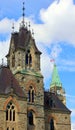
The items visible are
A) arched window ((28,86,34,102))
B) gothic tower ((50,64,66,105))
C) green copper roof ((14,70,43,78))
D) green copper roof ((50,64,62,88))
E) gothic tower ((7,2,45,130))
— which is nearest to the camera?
gothic tower ((7,2,45,130))

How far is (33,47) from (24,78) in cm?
708

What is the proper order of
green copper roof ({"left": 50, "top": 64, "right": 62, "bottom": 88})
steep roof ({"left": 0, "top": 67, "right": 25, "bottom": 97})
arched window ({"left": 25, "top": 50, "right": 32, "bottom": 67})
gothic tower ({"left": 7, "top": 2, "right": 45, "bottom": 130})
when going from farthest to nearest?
green copper roof ({"left": 50, "top": 64, "right": 62, "bottom": 88}), arched window ({"left": 25, "top": 50, "right": 32, "bottom": 67}), gothic tower ({"left": 7, "top": 2, "right": 45, "bottom": 130}), steep roof ({"left": 0, "top": 67, "right": 25, "bottom": 97})

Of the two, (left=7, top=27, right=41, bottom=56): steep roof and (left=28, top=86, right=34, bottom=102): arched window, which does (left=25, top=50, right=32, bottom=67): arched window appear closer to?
(left=7, top=27, right=41, bottom=56): steep roof

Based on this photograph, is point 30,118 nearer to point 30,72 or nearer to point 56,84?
point 30,72

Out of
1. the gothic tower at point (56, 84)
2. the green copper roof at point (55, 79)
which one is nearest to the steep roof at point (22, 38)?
the gothic tower at point (56, 84)

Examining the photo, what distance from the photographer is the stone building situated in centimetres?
6575

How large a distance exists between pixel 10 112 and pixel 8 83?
18.7 feet

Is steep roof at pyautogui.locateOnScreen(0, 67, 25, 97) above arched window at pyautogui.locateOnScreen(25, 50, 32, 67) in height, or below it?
below

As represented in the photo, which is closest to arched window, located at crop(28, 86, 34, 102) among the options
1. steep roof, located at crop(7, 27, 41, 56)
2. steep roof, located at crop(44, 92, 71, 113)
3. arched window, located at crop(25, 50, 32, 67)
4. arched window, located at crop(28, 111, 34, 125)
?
arched window, located at crop(28, 111, 34, 125)

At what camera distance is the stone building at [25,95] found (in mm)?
65750

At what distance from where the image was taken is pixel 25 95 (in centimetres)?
6856

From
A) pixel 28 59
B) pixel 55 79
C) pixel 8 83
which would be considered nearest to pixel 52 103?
pixel 28 59

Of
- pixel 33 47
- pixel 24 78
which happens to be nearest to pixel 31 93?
pixel 24 78

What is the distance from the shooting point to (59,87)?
120 m
